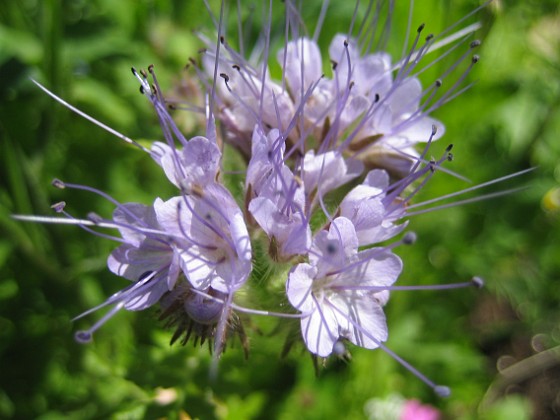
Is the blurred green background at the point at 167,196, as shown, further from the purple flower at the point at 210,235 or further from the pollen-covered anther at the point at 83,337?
the pollen-covered anther at the point at 83,337

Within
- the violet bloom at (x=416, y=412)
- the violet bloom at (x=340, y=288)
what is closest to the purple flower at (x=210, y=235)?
the violet bloom at (x=340, y=288)

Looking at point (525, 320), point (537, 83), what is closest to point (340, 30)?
point (537, 83)

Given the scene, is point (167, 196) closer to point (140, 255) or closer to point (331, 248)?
point (140, 255)

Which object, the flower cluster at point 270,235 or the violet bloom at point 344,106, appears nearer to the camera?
the flower cluster at point 270,235

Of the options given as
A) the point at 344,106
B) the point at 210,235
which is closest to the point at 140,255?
the point at 210,235

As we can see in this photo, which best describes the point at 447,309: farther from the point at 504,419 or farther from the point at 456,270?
the point at 504,419

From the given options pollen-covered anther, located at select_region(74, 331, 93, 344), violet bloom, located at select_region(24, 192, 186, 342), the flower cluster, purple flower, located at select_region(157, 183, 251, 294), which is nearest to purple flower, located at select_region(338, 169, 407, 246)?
the flower cluster

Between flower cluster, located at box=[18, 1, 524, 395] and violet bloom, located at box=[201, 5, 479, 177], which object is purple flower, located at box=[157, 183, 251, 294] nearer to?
flower cluster, located at box=[18, 1, 524, 395]
